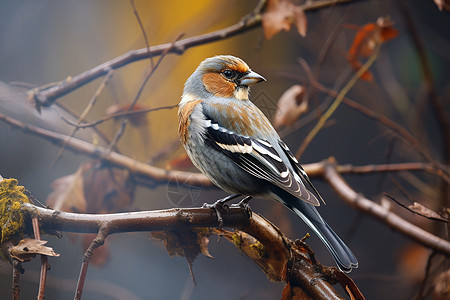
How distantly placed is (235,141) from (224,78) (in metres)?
0.14

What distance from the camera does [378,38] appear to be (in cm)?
123

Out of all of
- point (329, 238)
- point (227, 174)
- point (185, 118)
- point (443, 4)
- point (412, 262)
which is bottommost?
point (412, 262)

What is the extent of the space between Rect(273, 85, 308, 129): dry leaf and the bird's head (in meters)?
0.19

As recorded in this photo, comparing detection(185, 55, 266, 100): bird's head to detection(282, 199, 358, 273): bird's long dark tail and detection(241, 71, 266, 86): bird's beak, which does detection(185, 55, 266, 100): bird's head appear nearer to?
detection(241, 71, 266, 86): bird's beak

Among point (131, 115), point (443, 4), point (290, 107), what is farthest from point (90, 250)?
point (443, 4)

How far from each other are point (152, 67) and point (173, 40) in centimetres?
10

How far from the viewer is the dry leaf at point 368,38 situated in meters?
1.21

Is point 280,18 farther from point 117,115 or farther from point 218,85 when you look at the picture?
point 117,115

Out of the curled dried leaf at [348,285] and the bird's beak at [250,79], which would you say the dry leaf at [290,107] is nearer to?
the bird's beak at [250,79]

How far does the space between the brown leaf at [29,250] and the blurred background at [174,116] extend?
0.22 ft

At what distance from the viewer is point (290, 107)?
1.09 m

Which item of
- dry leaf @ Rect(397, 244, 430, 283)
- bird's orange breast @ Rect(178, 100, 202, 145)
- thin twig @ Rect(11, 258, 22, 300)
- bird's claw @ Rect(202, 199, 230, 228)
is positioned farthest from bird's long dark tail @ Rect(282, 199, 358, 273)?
dry leaf @ Rect(397, 244, 430, 283)

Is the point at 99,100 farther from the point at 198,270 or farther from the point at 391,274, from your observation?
the point at 391,274

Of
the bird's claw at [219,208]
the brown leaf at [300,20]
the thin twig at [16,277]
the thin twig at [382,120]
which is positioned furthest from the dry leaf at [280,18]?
the thin twig at [16,277]
